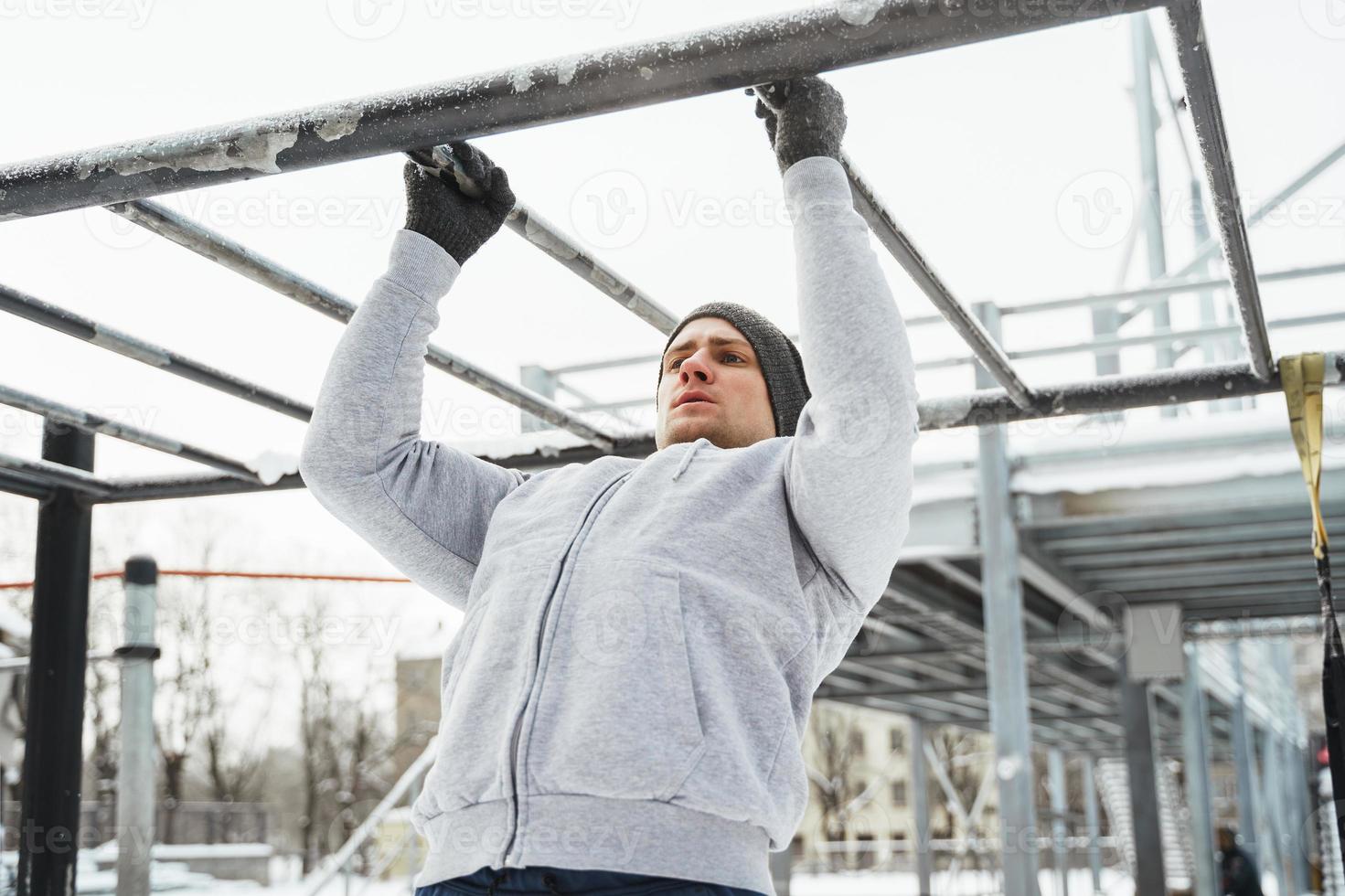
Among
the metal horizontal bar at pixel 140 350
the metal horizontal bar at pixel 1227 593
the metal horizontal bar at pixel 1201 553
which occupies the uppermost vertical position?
the metal horizontal bar at pixel 1201 553

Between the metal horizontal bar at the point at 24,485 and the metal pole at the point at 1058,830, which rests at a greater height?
the metal horizontal bar at the point at 24,485

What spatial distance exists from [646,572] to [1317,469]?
1231 mm

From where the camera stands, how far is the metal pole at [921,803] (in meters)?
12.3

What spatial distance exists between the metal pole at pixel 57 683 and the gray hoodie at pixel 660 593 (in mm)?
1307

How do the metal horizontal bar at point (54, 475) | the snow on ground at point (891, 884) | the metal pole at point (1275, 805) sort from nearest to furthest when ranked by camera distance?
the metal horizontal bar at point (54, 475) < the metal pole at point (1275, 805) < the snow on ground at point (891, 884)

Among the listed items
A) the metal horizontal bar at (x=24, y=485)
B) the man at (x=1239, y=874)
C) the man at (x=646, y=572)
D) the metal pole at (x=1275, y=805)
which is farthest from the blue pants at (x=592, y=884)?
the metal pole at (x=1275, y=805)

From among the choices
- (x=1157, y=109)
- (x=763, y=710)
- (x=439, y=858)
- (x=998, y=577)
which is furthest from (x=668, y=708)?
(x=1157, y=109)

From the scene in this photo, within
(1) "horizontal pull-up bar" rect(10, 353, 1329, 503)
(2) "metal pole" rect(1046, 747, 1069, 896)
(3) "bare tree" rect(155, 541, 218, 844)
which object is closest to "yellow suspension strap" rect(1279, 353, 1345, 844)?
(1) "horizontal pull-up bar" rect(10, 353, 1329, 503)

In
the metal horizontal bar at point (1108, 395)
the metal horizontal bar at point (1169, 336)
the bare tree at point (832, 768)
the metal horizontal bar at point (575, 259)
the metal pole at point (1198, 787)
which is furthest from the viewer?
the bare tree at point (832, 768)

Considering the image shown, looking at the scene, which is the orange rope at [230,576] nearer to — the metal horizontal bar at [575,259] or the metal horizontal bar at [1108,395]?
the metal horizontal bar at [575,259]

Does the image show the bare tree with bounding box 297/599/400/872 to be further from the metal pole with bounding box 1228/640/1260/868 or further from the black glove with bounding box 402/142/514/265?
the black glove with bounding box 402/142/514/265

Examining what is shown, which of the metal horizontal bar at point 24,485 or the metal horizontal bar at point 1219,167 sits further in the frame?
the metal horizontal bar at point 24,485

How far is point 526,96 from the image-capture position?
4.26 feet

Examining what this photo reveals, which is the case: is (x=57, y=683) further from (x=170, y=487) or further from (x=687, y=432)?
(x=687, y=432)
